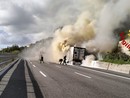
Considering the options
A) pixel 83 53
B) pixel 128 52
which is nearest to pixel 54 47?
pixel 83 53

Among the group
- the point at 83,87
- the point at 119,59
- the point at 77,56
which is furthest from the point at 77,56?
the point at 83,87

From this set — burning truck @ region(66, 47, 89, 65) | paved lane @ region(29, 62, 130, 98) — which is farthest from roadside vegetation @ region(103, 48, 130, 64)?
paved lane @ region(29, 62, 130, 98)

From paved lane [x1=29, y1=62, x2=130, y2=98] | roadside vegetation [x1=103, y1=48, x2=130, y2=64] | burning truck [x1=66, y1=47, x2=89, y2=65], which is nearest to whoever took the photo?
paved lane [x1=29, y1=62, x2=130, y2=98]

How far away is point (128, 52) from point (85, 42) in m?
13.4

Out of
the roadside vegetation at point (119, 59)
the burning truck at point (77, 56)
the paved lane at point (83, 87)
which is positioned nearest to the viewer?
the paved lane at point (83, 87)

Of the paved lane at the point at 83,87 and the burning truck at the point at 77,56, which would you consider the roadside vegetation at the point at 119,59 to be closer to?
the burning truck at the point at 77,56

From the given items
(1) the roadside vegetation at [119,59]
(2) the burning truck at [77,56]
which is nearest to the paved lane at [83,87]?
(1) the roadside vegetation at [119,59]

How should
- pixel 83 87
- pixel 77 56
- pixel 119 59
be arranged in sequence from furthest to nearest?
pixel 77 56, pixel 119 59, pixel 83 87

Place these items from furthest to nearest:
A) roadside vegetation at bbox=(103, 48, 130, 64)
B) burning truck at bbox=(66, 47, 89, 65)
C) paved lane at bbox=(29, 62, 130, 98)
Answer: burning truck at bbox=(66, 47, 89, 65)
roadside vegetation at bbox=(103, 48, 130, 64)
paved lane at bbox=(29, 62, 130, 98)

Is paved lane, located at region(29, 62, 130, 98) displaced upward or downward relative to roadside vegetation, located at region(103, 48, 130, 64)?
downward

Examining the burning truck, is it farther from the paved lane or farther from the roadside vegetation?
the paved lane

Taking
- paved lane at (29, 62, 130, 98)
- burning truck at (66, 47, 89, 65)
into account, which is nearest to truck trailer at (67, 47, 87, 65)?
burning truck at (66, 47, 89, 65)

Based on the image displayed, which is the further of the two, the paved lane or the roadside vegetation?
the roadside vegetation

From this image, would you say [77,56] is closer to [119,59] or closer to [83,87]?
[119,59]
